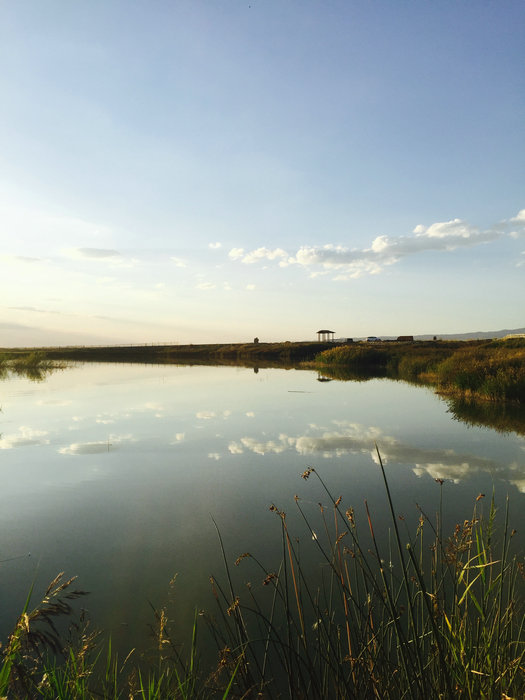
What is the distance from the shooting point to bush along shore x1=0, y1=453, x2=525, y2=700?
2359 mm

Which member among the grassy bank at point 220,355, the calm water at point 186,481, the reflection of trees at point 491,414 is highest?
the grassy bank at point 220,355

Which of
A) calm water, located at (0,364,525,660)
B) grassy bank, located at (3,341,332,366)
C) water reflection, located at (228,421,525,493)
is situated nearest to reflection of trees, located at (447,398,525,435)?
calm water, located at (0,364,525,660)

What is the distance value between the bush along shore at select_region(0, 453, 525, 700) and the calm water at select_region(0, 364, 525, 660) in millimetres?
317

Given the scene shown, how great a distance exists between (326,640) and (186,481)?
4879 millimetres

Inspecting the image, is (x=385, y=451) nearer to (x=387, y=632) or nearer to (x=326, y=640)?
(x=387, y=632)

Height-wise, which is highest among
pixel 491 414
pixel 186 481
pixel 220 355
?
pixel 220 355

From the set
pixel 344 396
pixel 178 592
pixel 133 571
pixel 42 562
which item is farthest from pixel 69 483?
pixel 344 396

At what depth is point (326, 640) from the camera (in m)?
3.32

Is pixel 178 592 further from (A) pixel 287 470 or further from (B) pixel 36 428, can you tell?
(B) pixel 36 428

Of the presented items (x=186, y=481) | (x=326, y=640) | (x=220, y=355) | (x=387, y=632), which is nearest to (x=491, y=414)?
(x=186, y=481)

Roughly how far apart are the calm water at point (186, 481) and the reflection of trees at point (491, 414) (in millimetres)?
640

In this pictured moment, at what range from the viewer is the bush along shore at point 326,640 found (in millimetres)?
2359

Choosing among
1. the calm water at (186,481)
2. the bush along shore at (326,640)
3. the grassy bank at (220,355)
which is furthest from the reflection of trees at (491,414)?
the grassy bank at (220,355)

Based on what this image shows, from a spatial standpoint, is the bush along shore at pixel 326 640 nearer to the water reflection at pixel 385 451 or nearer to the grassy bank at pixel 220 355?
the water reflection at pixel 385 451
